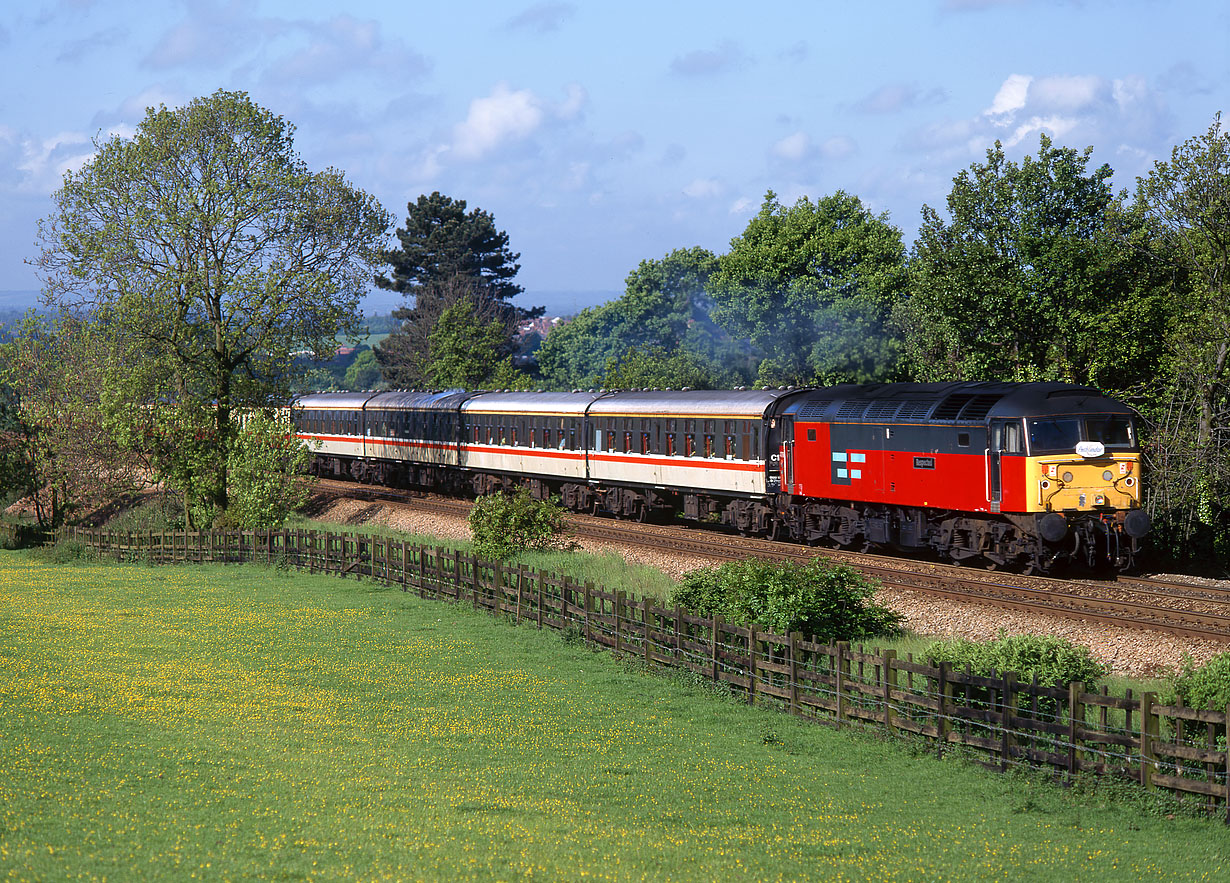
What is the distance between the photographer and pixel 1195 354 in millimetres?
28922

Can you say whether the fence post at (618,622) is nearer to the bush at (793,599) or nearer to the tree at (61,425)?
the bush at (793,599)

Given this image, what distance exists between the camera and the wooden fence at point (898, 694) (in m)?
12.5

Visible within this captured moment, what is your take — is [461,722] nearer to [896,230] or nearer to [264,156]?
[264,156]

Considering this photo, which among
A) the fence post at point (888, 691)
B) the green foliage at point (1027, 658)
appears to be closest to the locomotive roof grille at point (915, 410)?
the green foliage at point (1027, 658)

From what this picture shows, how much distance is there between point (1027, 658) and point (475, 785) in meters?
8.02

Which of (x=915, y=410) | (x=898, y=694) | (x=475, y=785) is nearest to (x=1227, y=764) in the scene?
(x=898, y=694)

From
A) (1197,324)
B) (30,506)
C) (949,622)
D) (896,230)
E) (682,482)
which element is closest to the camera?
(949,622)

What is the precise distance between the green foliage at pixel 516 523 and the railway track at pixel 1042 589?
2.54m

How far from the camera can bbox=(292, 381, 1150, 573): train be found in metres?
Answer: 25.2

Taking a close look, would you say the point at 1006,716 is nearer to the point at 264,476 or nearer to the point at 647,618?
the point at 647,618

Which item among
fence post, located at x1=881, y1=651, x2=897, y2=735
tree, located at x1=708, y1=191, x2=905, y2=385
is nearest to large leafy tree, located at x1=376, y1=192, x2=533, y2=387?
tree, located at x1=708, y1=191, x2=905, y2=385

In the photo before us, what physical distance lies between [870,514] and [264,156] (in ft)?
87.7

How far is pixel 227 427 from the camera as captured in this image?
41.8 m

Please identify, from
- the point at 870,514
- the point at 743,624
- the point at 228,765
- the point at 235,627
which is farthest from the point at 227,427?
the point at 228,765
